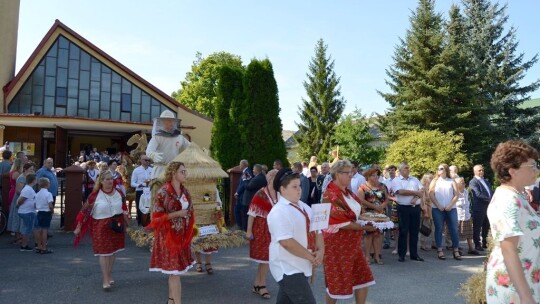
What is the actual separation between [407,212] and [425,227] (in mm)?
1069

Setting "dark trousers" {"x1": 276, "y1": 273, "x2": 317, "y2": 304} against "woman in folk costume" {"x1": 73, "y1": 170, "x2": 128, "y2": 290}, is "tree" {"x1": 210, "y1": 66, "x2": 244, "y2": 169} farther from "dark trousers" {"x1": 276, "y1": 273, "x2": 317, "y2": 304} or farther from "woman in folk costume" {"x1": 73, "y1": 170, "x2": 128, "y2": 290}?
"dark trousers" {"x1": 276, "y1": 273, "x2": 317, "y2": 304}

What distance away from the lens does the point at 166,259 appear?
5.54 m

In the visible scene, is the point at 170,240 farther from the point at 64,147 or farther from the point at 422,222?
the point at 64,147

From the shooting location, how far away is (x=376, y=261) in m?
8.94

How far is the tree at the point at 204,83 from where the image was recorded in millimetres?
45875

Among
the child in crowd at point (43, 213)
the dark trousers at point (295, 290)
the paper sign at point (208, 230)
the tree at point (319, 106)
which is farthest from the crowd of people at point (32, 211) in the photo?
the tree at point (319, 106)

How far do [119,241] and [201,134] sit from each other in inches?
1020

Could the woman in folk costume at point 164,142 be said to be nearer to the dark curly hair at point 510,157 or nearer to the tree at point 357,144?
the dark curly hair at point 510,157

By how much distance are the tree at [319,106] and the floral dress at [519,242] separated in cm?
4059

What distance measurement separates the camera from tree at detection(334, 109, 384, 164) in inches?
1152

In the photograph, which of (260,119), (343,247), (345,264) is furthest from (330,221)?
(260,119)

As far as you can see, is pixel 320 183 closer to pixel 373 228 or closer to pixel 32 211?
pixel 373 228

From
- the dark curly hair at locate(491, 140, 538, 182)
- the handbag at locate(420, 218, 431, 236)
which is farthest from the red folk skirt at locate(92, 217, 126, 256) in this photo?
the handbag at locate(420, 218, 431, 236)

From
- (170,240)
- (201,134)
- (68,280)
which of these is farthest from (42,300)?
(201,134)
